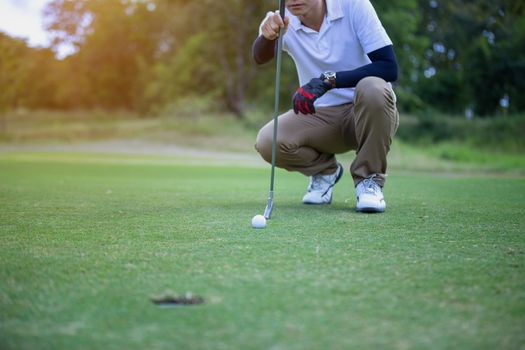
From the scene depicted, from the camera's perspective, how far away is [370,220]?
3.04 m

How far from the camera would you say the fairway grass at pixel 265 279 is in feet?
4.46

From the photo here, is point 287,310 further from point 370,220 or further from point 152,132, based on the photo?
point 152,132

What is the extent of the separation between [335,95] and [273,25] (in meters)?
0.62

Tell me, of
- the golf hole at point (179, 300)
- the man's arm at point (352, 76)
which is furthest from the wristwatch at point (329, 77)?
the golf hole at point (179, 300)

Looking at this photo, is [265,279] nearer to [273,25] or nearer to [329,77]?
[329,77]

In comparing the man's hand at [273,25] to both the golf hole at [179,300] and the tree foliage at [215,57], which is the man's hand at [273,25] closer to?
the golf hole at [179,300]

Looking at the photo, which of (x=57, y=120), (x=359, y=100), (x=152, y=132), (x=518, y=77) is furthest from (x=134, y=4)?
(x=359, y=100)

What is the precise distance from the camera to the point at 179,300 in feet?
5.29

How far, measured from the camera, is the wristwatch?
3.37m

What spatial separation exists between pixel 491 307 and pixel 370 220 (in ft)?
4.88

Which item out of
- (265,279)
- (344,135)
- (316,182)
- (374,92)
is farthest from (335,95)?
(265,279)

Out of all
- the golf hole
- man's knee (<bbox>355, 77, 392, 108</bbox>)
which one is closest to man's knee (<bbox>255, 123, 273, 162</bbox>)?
man's knee (<bbox>355, 77, 392, 108</bbox>)

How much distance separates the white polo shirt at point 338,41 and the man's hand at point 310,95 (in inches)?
13.0

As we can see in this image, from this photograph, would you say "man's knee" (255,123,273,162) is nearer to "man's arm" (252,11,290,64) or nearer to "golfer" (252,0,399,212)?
"golfer" (252,0,399,212)
